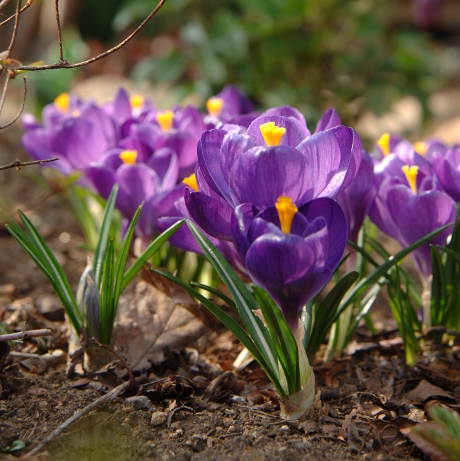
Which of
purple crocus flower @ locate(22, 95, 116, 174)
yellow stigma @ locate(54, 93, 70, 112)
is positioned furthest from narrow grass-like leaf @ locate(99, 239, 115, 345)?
yellow stigma @ locate(54, 93, 70, 112)

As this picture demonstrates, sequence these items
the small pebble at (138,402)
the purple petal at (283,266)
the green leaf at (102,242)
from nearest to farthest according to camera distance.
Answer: the purple petal at (283,266) → the small pebble at (138,402) → the green leaf at (102,242)

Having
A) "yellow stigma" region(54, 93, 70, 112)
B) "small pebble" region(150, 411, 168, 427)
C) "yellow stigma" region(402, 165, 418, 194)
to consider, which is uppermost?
"yellow stigma" region(54, 93, 70, 112)

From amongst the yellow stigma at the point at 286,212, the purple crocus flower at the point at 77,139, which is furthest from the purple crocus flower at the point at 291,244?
the purple crocus flower at the point at 77,139

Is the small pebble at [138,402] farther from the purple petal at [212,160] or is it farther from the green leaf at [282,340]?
the purple petal at [212,160]

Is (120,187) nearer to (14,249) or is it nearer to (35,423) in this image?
(35,423)

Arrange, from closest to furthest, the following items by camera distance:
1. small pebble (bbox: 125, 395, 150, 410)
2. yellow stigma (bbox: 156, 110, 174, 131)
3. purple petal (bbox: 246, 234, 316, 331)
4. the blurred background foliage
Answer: purple petal (bbox: 246, 234, 316, 331), small pebble (bbox: 125, 395, 150, 410), yellow stigma (bbox: 156, 110, 174, 131), the blurred background foliage

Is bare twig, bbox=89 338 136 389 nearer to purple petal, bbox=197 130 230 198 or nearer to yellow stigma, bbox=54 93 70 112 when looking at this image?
purple petal, bbox=197 130 230 198

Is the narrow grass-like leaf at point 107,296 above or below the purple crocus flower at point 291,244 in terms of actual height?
below
